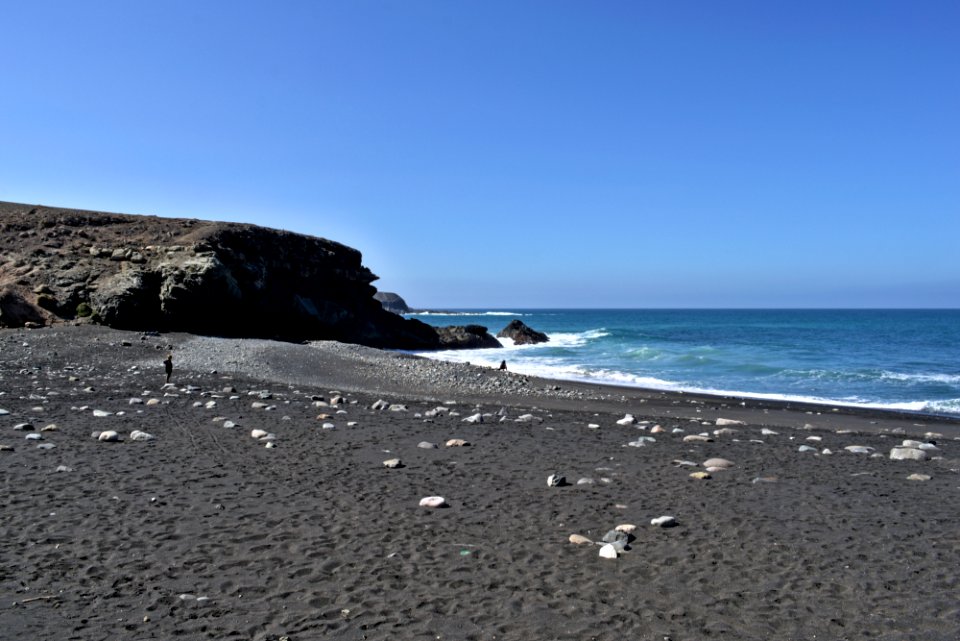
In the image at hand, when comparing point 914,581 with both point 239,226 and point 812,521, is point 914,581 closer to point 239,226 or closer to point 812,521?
point 812,521

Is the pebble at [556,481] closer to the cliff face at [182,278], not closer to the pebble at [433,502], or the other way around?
the pebble at [433,502]

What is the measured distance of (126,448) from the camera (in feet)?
31.7

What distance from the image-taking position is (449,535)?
258 inches

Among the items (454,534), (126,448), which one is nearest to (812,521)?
(454,534)

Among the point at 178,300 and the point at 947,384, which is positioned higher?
the point at 178,300

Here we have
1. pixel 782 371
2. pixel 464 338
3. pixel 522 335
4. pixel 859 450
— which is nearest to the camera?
pixel 859 450

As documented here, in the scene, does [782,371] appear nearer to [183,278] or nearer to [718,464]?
[718,464]

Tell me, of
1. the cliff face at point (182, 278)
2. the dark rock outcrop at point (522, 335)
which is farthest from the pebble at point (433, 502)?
the dark rock outcrop at point (522, 335)

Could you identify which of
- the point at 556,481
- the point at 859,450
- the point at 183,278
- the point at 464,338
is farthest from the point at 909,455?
the point at 464,338

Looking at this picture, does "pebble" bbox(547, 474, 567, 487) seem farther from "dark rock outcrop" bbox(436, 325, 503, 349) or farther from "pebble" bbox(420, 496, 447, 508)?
"dark rock outcrop" bbox(436, 325, 503, 349)

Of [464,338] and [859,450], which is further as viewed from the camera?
[464,338]

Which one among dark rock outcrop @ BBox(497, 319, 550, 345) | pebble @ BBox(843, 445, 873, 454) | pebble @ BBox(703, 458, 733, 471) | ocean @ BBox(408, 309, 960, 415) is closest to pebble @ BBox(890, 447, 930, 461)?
pebble @ BBox(843, 445, 873, 454)

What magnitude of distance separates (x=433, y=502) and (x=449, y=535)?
100 centimetres

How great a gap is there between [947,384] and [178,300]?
115 feet
